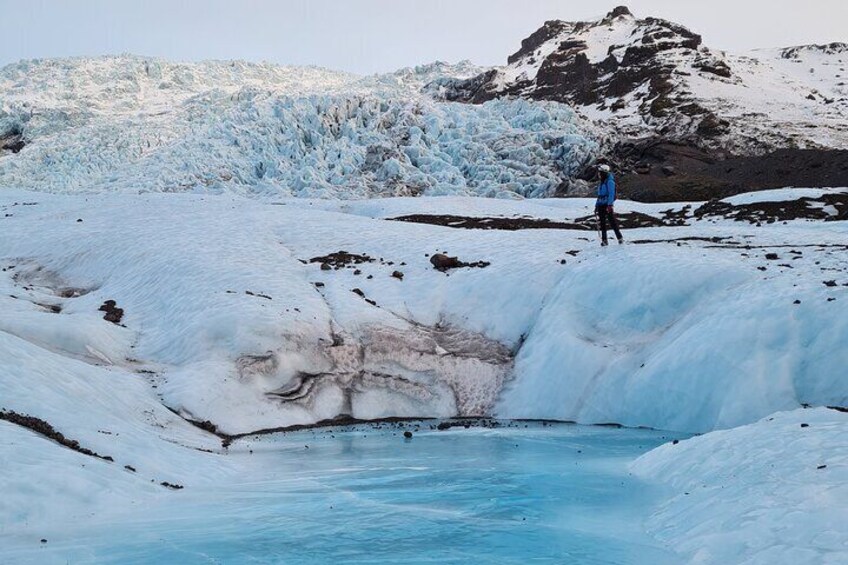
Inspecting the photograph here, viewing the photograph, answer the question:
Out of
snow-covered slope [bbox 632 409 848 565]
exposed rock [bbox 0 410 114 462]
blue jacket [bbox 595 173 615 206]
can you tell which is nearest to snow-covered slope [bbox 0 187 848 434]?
exposed rock [bbox 0 410 114 462]

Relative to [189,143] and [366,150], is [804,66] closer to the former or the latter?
[366,150]

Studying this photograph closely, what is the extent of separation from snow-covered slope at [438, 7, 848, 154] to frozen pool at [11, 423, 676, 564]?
7209cm

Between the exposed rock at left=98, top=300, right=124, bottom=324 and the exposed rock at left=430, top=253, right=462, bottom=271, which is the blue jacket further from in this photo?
the exposed rock at left=98, top=300, right=124, bottom=324

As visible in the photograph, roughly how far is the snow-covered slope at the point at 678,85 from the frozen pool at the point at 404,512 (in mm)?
72091

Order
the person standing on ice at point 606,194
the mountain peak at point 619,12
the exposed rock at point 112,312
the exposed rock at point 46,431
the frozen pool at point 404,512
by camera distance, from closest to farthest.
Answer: the frozen pool at point 404,512
the exposed rock at point 46,431
the exposed rock at point 112,312
the person standing on ice at point 606,194
the mountain peak at point 619,12

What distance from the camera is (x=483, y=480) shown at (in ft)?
38.7

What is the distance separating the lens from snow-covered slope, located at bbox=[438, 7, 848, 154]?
279ft

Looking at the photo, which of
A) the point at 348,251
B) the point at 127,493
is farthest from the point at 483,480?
the point at 348,251

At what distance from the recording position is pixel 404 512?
32.4 ft

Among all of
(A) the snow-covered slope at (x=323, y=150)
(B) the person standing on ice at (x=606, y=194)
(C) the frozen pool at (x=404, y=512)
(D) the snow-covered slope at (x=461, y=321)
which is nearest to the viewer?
(C) the frozen pool at (x=404, y=512)

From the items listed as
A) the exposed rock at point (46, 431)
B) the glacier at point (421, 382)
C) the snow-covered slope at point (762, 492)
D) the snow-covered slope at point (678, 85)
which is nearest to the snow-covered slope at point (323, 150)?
the snow-covered slope at point (678, 85)

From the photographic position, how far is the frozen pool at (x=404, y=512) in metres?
7.93

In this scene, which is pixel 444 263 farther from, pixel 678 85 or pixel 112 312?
pixel 678 85

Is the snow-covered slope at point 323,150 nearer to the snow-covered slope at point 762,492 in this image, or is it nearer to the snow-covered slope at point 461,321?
the snow-covered slope at point 461,321
